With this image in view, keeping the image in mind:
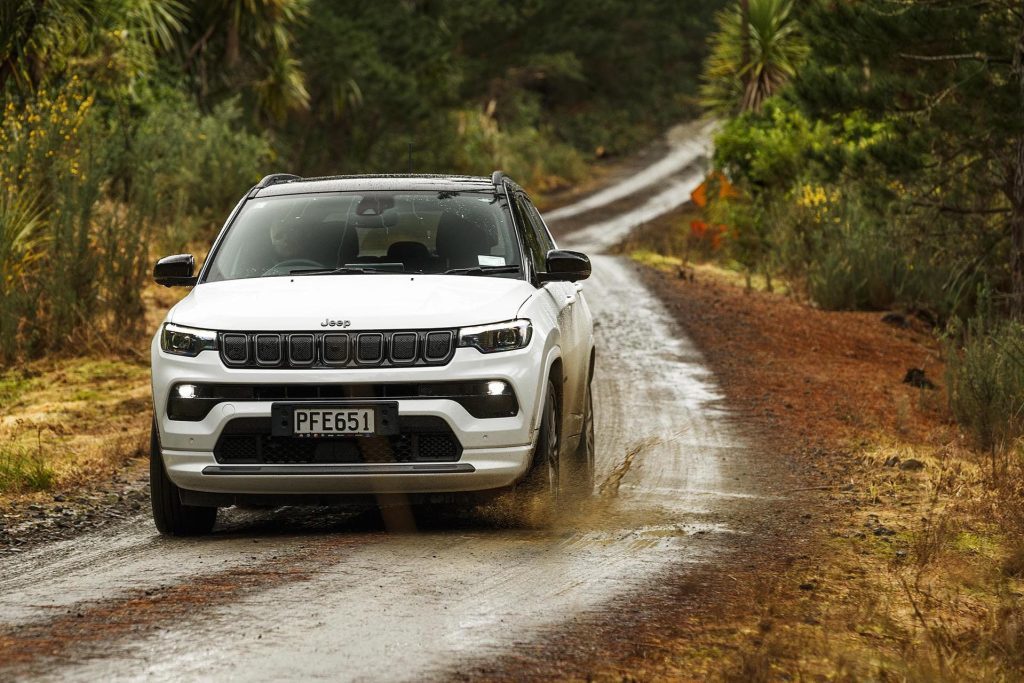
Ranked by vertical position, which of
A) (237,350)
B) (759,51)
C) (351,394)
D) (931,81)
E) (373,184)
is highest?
(759,51)

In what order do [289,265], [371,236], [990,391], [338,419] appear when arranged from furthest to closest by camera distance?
1. [990,391]
2. [371,236]
3. [289,265]
4. [338,419]

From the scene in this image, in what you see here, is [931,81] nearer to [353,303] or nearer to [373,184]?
[373,184]

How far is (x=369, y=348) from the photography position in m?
6.49

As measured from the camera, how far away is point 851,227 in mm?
19672

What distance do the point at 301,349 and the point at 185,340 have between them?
0.60m

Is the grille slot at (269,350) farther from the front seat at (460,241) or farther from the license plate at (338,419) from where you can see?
the front seat at (460,241)

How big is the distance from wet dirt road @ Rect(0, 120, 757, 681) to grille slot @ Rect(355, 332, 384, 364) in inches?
34.9

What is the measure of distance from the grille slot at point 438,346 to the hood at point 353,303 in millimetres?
45

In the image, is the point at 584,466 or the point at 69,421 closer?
the point at 584,466

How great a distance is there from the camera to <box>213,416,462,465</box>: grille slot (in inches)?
256

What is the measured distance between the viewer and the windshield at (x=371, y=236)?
299 inches

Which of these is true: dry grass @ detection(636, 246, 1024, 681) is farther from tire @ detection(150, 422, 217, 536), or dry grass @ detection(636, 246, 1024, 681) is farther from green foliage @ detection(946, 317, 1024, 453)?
tire @ detection(150, 422, 217, 536)

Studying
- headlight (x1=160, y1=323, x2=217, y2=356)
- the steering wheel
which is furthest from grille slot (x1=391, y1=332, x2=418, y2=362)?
the steering wheel

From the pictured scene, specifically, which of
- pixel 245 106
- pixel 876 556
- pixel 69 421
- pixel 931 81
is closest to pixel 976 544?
pixel 876 556
